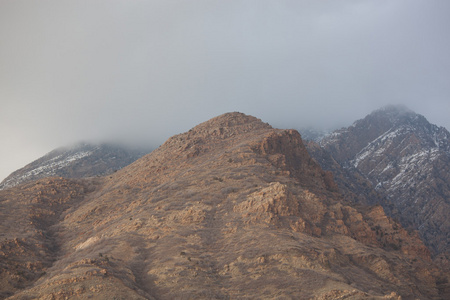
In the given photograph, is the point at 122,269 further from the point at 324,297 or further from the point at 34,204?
the point at 34,204

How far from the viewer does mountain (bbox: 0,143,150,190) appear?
523 feet

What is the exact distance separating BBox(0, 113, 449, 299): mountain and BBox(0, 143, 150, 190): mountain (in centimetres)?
9383

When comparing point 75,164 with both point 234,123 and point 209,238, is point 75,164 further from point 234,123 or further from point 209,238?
point 209,238

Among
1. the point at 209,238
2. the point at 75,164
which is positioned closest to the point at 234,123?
the point at 209,238

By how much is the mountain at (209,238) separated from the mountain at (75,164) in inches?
3694

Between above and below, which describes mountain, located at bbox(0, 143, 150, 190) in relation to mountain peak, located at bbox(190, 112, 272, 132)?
above

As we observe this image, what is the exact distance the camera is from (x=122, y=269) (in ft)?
111

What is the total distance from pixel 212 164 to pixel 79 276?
3619cm

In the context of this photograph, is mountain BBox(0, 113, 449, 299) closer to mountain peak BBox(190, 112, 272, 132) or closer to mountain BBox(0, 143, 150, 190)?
mountain peak BBox(190, 112, 272, 132)

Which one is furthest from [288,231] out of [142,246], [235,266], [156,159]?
[156,159]

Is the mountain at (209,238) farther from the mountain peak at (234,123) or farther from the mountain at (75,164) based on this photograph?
the mountain at (75,164)

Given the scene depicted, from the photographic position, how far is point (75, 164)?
563 feet

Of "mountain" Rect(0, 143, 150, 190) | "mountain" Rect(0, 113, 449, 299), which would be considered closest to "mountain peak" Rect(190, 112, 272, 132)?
"mountain" Rect(0, 113, 449, 299)

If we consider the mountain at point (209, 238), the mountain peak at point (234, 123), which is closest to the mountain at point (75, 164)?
the mountain peak at point (234, 123)
